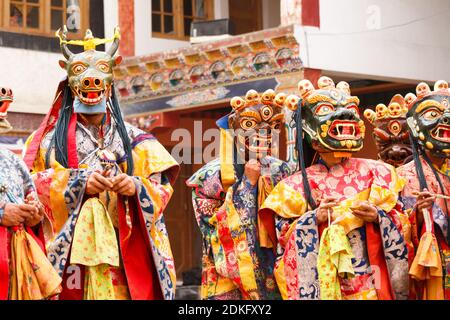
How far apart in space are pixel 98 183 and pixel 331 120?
1495mm

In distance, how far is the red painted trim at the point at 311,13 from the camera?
46.1 feet

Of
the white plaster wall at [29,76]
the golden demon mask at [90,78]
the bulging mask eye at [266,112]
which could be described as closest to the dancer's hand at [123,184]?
the golden demon mask at [90,78]

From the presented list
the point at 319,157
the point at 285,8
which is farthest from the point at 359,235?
the point at 285,8

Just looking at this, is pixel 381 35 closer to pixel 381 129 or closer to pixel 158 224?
pixel 381 129

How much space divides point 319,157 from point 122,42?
8.34 m

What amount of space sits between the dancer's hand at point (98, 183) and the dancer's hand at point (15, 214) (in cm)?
63

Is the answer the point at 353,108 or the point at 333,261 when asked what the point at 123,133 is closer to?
the point at 353,108

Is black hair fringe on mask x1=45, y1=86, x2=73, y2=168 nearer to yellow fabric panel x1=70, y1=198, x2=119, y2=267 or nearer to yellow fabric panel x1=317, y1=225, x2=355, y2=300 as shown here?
yellow fabric panel x1=70, y1=198, x2=119, y2=267

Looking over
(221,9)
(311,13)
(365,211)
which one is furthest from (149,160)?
(221,9)

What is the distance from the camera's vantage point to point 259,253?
858 centimetres

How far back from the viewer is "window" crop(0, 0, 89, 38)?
632 inches

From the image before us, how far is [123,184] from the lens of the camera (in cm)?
747

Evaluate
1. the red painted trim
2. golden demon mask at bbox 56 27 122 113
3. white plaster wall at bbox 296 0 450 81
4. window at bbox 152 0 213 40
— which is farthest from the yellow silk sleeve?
window at bbox 152 0 213 40

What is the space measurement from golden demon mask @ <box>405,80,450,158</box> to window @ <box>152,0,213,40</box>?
877cm
